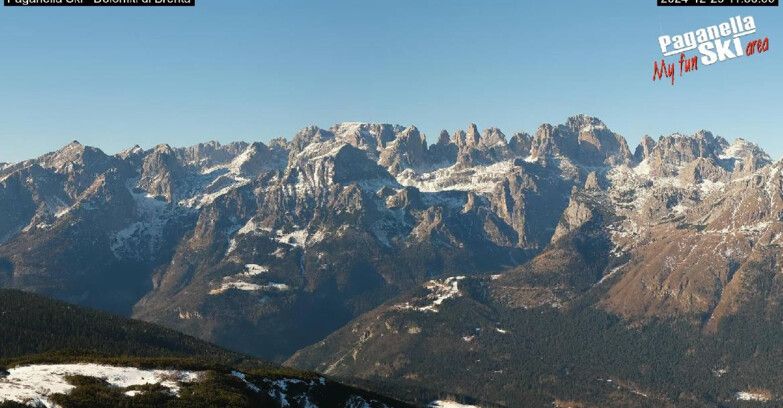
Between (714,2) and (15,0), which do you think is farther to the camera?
(714,2)

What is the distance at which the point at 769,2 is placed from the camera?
643 feet

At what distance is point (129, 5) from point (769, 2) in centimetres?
17045

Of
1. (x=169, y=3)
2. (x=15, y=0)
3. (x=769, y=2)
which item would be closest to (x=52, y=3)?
(x=15, y=0)

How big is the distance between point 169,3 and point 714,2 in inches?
5789

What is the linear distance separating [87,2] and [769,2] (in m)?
180

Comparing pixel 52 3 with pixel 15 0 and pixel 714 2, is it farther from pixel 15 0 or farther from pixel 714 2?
pixel 714 2

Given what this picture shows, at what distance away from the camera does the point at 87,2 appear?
184 meters

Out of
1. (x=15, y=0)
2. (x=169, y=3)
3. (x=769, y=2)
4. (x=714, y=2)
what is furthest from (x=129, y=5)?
(x=769, y=2)

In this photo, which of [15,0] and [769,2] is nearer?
[15,0]

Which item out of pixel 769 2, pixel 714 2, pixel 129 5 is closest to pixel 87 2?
pixel 129 5

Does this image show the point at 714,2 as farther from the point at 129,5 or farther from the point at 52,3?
the point at 52,3

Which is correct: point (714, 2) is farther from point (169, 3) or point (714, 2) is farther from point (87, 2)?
point (87, 2)

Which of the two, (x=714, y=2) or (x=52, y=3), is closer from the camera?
(x=52, y=3)

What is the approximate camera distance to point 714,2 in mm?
198625
